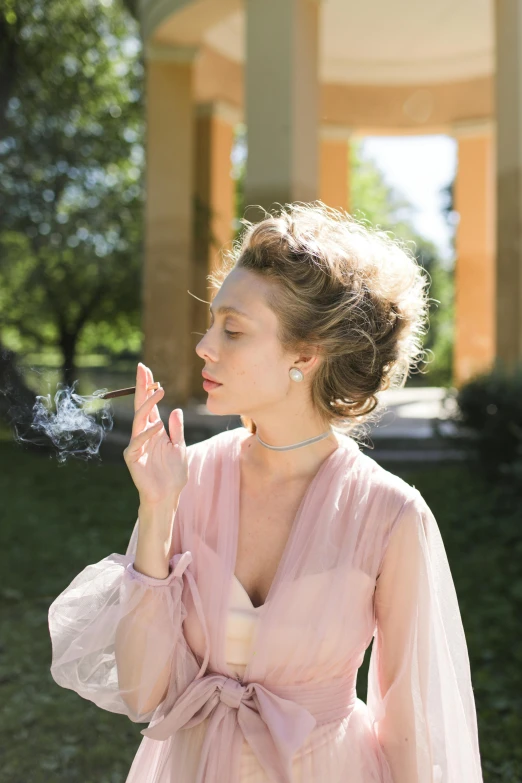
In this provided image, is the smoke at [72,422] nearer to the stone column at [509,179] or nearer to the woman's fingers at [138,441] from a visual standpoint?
the woman's fingers at [138,441]

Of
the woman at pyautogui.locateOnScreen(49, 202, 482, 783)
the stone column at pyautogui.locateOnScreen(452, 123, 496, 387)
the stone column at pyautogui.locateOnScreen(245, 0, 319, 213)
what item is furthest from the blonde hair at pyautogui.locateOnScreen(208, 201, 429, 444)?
the stone column at pyautogui.locateOnScreen(452, 123, 496, 387)

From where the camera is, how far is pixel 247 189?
Answer: 8266mm

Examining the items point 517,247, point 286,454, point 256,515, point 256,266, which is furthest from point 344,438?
point 517,247

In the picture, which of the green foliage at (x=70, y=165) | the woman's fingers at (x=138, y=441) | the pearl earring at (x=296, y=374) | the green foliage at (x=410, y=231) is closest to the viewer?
the woman's fingers at (x=138, y=441)

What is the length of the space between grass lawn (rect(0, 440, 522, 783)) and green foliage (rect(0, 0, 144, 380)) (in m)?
4.68

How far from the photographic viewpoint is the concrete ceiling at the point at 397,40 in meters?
11.4

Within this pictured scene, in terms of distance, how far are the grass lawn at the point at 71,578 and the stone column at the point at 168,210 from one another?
2.24m

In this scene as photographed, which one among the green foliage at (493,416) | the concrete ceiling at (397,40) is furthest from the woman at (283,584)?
the concrete ceiling at (397,40)

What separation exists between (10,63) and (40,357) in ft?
26.8

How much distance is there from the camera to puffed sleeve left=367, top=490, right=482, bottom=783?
5.76 feet

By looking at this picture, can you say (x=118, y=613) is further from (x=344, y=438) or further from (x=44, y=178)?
(x=44, y=178)

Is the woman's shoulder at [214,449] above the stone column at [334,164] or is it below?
below

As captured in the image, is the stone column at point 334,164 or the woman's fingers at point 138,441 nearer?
the woman's fingers at point 138,441

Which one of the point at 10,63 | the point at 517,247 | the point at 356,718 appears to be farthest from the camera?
the point at 10,63
